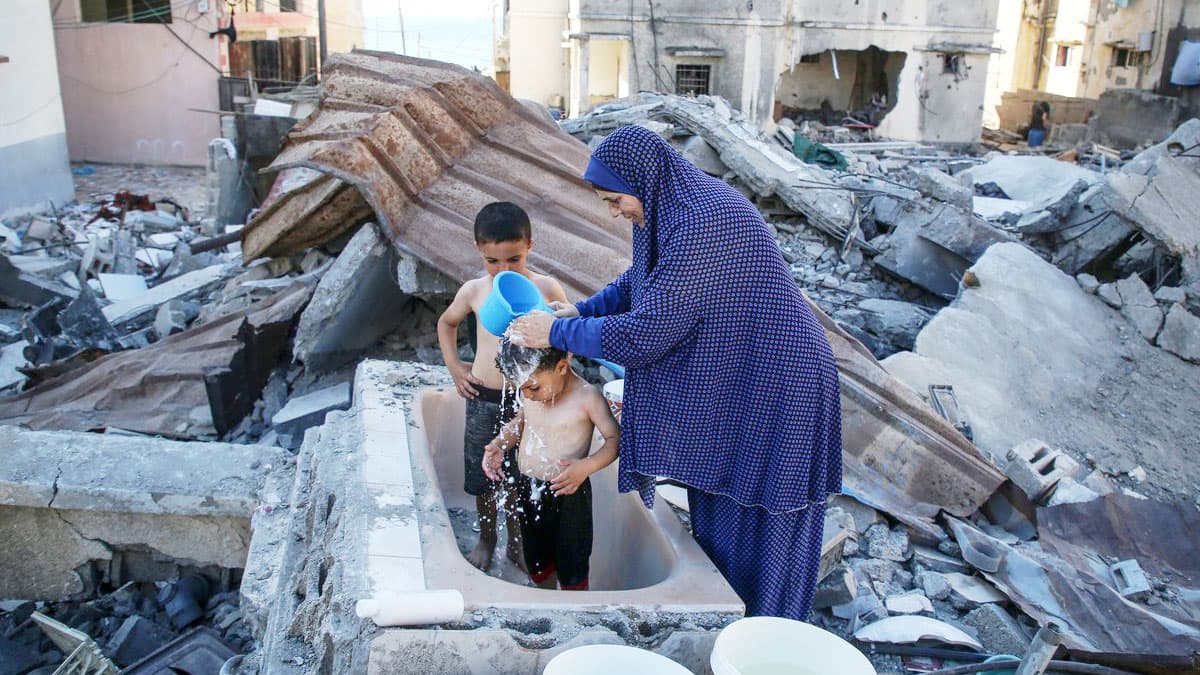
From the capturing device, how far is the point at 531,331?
2.53m

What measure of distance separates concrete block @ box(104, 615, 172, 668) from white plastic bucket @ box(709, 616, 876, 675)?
108 inches

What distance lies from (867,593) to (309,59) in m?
22.2

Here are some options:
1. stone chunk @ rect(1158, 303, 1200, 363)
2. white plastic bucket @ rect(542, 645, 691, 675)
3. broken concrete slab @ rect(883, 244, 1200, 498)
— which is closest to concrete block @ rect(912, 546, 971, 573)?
broken concrete slab @ rect(883, 244, 1200, 498)

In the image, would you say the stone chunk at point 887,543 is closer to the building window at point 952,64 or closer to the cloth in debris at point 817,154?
the cloth in debris at point 817,154

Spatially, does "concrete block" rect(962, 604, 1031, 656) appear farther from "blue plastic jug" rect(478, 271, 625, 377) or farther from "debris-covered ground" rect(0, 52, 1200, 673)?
"blue plastic jug" rect(478, 271, 625, 377)

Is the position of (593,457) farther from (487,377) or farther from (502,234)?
(502,234)

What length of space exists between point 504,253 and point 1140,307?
232 inches

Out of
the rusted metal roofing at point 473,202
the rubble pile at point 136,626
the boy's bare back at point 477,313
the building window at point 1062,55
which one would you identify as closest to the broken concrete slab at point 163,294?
the rusted metal roofing at point 473,202

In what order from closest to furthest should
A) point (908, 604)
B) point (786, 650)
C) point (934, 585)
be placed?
point (786, 650) < point (908, 604) < point (934, 585)

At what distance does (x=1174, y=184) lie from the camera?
7.93 metres

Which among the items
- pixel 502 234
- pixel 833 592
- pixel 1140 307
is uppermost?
pixel 502 234

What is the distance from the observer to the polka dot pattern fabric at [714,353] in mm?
2402

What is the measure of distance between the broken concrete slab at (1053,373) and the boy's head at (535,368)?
371 centimetres

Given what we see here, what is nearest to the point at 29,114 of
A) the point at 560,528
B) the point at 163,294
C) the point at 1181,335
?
the point at 163,294
